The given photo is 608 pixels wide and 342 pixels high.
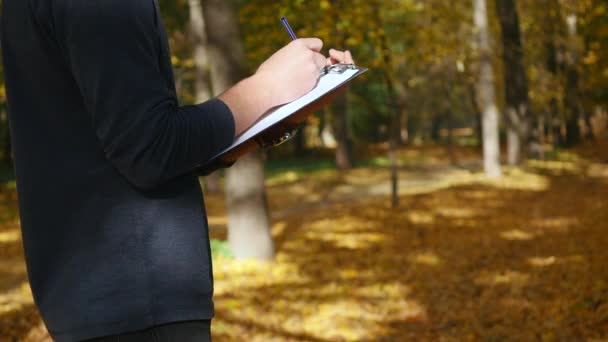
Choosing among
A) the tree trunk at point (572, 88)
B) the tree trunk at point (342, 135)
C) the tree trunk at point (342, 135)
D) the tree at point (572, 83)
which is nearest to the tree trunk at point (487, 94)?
the tree trunk at point (342, 135)

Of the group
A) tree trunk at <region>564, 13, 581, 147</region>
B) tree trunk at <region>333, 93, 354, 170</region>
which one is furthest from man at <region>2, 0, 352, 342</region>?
tree trunk at <region>564, 13, 581, 147</region>

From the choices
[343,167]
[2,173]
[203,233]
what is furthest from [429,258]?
[2,173]

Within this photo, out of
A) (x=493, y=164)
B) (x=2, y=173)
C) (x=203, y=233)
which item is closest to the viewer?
(x=203, y=233)

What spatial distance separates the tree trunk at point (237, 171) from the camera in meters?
9.34

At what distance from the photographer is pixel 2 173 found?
26.5m

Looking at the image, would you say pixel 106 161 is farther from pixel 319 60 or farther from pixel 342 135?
pixel 342 135

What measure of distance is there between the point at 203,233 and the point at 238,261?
7.77 meters

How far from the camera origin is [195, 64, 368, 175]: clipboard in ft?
5.32

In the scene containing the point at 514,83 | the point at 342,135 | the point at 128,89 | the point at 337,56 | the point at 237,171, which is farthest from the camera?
the point at 342,135

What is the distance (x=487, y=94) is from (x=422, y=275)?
1303cm

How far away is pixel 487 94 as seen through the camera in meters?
20.3

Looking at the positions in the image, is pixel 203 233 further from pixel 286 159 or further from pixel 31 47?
pixel 286 159

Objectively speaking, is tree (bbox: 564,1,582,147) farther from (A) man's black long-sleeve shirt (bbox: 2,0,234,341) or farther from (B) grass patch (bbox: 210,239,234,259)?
(A) man's black long-sleeve shirt (bbox: 2,0,234,341)

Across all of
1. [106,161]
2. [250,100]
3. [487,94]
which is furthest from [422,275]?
[487,94]
